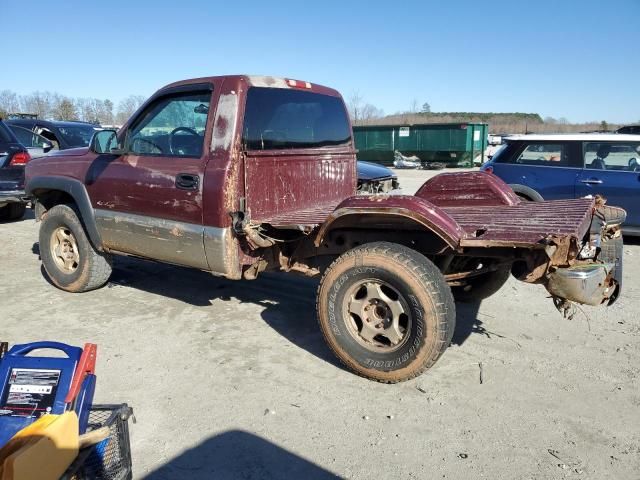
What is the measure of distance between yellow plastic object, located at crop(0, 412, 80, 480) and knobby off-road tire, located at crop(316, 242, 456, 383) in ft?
5.98

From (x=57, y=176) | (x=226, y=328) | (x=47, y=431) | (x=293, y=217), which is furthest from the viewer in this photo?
(x=57, y=176)

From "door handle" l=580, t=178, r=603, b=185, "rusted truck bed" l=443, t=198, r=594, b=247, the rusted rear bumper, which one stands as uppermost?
"rusted truck bed" l=443, t=198, r=594, b=247

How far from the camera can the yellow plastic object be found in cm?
194

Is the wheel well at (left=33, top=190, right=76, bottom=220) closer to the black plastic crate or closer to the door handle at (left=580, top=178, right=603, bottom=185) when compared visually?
the black plastic crate

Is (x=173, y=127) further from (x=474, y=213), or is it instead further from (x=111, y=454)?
(x=111, y=454)

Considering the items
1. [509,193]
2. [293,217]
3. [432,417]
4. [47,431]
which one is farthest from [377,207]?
[47,431]

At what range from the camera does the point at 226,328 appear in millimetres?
4555

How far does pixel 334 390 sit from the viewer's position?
11.4 feet

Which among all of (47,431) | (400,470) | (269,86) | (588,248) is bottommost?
(400,470)

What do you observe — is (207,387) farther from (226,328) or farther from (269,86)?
(269,86)

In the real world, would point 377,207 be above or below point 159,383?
above

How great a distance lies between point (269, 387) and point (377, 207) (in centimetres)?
142

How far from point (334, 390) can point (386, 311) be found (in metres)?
0.63

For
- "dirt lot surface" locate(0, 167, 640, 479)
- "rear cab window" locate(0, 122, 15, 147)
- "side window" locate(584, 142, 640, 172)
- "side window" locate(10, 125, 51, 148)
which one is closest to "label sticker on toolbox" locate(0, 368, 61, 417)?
"dirt lot surface" locate(0, 167, 640, 479)
